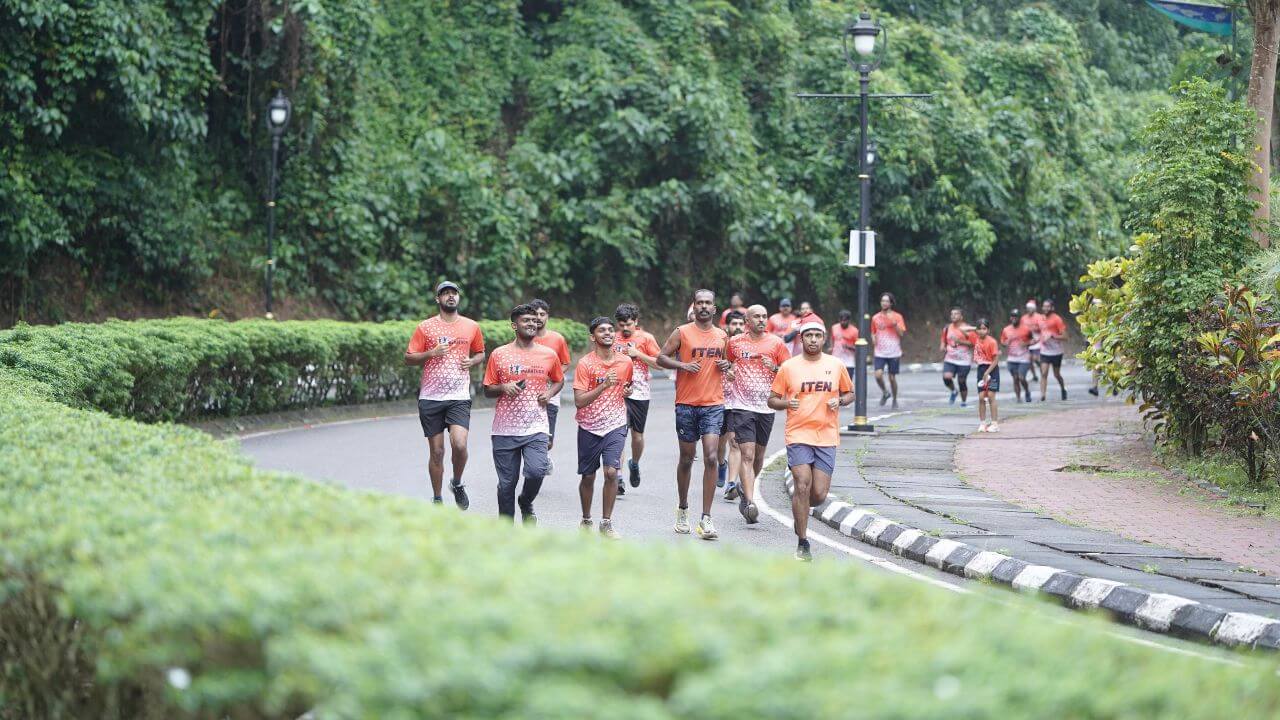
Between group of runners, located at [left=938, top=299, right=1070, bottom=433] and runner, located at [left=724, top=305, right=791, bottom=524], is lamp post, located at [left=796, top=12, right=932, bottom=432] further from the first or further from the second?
runner, located at [left=724, top=305, right=791, bottom=524]

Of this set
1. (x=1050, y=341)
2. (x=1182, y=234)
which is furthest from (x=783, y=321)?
(x=1050, y=341)

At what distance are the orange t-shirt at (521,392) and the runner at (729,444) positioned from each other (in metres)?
2.03

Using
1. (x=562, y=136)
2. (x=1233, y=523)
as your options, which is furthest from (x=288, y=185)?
(x=1233, y=523)

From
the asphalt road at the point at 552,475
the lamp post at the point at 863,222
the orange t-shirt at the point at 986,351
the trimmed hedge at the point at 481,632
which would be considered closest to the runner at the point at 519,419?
the asphalt road at the point at 552,475

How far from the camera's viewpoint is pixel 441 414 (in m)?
12.4

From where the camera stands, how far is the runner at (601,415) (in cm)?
1100

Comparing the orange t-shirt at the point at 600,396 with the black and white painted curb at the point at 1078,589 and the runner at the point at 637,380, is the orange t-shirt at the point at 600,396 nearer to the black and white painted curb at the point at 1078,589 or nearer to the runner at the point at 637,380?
the runner at the point at 637,380

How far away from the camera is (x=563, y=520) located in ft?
39.0

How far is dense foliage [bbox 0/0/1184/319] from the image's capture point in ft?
79.7

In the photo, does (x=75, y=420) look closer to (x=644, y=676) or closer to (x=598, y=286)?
(x=644, y=676)

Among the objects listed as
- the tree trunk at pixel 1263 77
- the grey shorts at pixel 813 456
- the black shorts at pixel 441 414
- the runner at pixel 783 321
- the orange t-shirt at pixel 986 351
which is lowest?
the grey shorts at pixel 813 456

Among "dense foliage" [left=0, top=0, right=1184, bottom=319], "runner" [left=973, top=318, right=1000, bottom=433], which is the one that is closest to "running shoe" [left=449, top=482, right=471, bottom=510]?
"runner" [left=973, top=318, right=1000, bottom=433]

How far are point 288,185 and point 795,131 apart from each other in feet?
49.7

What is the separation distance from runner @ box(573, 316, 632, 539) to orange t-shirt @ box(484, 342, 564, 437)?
0.30 m
